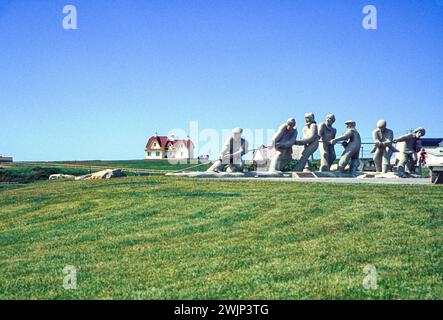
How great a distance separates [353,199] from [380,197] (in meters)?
0.82

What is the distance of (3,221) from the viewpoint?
13.6 metres

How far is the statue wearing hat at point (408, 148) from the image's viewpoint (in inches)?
969

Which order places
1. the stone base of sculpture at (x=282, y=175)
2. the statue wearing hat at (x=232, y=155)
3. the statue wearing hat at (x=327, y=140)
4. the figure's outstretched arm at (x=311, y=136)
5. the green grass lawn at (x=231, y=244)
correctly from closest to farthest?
the green grass lawn at (x=231, y=244) → the stone base of sculpture at (x=282, y=175) → the statue wearing hat at (x=232, y=155) → the figure's outstretched arm at (x=311, y=136) → the statue wearing hat at (x=327, y=140)

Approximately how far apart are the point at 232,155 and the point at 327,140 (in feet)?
16.2

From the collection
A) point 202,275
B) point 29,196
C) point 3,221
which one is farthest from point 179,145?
point 202,275

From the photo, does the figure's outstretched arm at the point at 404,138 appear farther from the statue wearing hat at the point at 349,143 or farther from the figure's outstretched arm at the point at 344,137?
the figure's outstretched arm at the point at 344,137

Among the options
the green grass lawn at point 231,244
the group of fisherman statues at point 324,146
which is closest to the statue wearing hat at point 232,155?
the group of fisherman statues at point 324,146

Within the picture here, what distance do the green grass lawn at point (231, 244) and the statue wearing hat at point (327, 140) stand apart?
32.5 feet

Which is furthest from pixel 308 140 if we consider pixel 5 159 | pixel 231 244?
pixel 5 159

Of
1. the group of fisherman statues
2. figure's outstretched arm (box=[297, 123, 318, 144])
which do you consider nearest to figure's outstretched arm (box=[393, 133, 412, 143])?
the group of fisherman statues

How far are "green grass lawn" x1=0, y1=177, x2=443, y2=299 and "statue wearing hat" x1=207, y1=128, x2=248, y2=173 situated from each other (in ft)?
28.3

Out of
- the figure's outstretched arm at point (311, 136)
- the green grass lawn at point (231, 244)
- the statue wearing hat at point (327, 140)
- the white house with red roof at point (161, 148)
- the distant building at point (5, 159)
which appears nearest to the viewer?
the green grass lawn at point (231, 244)

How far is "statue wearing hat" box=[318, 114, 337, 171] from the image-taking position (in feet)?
82.3
